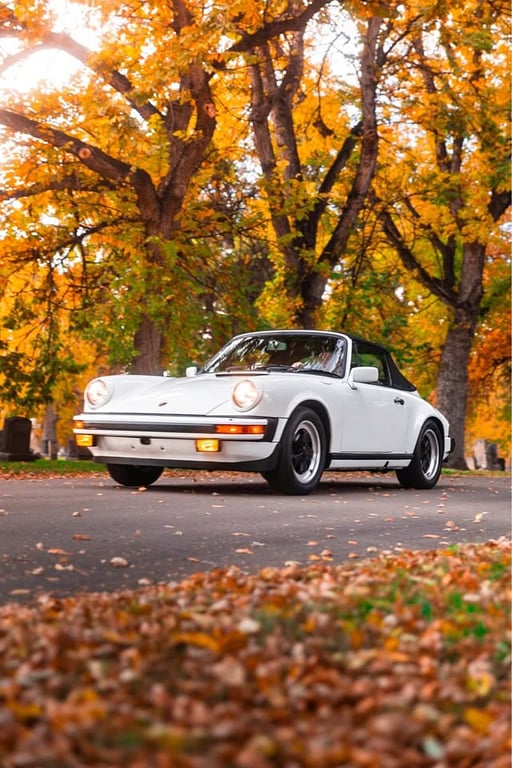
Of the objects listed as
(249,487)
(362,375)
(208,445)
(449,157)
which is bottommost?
(249,487)

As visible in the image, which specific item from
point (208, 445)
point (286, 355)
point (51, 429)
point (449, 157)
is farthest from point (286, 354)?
point (51, 429)

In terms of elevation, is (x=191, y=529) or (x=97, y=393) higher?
(x=97, y=393)

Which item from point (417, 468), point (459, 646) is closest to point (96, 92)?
point (417, 468)

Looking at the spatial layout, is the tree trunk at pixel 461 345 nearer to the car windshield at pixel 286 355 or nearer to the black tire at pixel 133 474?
the car windshield at pixel 286 355

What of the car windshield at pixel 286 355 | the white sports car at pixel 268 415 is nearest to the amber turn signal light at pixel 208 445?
the white sports car at pixel 268 415

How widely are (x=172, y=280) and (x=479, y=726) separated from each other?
14.9 meters

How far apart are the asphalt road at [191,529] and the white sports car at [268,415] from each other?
0.37 metres

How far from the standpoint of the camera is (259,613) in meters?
4.24

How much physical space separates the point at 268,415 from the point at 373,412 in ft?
7.42

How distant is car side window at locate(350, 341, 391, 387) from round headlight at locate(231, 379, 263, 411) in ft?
6.79

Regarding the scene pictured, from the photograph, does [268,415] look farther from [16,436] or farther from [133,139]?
[16,436]

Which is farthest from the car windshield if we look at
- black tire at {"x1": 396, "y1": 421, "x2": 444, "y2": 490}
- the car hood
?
black tire at {"x1": 396, "y1": 421, "x2": 444, "y2": 490}

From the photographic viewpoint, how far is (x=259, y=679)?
336 centimetres

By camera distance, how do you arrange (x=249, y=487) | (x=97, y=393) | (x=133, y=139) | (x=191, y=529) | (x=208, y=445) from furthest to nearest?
(x=133, y=139), (x=249, y=487), (x=97, y=393), (x=208, y=445), (x=191, y=529)
